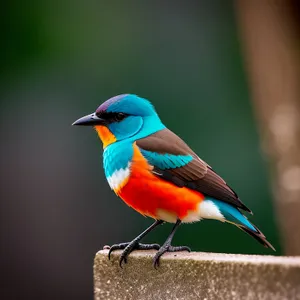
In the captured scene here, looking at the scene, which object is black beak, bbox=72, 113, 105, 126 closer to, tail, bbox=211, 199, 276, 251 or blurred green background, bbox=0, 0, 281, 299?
tail, bbox=211, 199, 276, 251

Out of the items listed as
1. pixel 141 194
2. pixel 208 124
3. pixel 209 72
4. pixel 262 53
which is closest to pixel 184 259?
pixel 141 194

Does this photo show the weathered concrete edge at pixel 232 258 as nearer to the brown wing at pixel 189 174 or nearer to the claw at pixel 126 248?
the claw at pixel 126 248

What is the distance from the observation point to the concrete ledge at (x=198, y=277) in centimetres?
232

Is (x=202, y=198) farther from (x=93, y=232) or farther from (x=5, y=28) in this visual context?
(x=5, y=28)

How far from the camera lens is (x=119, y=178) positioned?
11.0 ft

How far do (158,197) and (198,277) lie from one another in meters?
0.81

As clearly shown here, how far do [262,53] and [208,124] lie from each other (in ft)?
11.3

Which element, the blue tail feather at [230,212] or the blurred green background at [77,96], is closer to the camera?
the blue tail feather at [230,212]

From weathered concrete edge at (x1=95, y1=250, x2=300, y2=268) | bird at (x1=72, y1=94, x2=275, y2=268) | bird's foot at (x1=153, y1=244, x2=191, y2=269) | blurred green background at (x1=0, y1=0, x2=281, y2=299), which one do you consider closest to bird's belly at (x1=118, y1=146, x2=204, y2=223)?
bird at (x1=72, y1=94, x2=275, y2=268)

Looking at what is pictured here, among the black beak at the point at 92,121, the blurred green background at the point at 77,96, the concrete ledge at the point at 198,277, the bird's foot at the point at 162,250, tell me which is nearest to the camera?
the concrete ledge at the point at 198,277

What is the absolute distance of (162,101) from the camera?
716cm

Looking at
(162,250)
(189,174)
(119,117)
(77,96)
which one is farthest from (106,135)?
(77,96)

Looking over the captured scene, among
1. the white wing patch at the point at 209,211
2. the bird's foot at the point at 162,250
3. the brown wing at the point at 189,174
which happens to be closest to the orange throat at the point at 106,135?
the brown wing at the point at 189,174

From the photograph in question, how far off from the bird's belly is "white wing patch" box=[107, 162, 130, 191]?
14 millimetres
